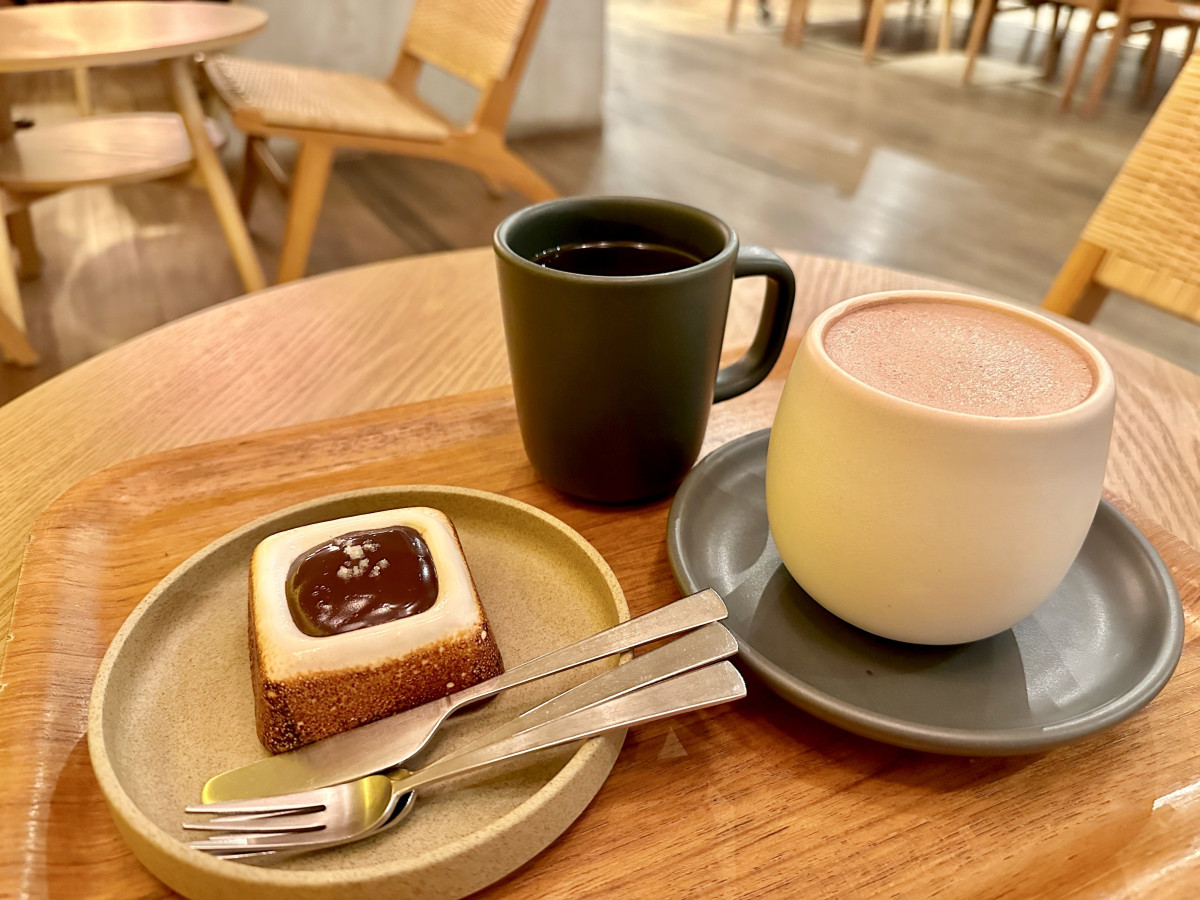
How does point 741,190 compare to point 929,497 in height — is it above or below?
below

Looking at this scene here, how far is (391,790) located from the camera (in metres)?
0.34

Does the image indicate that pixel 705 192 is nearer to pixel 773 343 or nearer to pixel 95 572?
pixel 773 343

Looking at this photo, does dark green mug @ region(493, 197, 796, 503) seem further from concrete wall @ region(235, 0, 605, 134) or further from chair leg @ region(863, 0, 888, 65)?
chair leg @ region(863, 0, 888, 65)

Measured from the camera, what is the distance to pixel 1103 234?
84 centimetres

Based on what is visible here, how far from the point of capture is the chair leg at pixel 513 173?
6.25ft

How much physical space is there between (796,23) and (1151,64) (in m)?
1.68

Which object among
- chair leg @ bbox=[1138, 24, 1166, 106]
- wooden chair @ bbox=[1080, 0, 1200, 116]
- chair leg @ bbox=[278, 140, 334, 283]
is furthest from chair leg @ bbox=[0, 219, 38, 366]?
chair leg @ bbox=[1138, 24, 1166, 106]

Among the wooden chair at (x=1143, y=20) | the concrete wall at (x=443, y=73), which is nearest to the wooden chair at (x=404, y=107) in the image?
the concrete wall at (x=443, y=73)

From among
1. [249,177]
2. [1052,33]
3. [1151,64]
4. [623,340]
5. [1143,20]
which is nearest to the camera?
[623,340]

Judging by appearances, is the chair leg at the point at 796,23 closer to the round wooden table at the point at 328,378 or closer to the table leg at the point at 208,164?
the table leg at the point at 208,164

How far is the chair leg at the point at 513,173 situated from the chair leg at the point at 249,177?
0.63 meters

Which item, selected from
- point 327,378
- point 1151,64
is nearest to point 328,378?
point 327,378

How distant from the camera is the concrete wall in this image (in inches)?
102

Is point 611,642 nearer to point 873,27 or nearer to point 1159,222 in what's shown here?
point 1159,222
